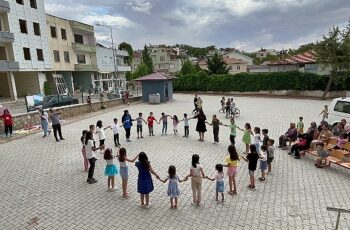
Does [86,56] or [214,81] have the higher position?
[86,56]

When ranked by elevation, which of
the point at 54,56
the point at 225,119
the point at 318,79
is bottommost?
the point at 225,119

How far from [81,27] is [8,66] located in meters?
14.6

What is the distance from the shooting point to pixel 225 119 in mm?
19453

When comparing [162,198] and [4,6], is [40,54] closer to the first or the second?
[4,6]

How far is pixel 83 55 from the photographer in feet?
130

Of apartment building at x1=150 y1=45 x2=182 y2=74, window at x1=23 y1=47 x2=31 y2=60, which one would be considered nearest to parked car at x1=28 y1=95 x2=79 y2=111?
window at x1=23 y1=47 x2=31 y2=60

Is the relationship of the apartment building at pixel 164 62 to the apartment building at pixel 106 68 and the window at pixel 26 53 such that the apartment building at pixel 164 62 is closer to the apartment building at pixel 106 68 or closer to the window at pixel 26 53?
the apartment building at pixel 106 68

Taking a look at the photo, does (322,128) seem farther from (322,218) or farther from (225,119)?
(225,119)

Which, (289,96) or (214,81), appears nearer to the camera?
(289,96)

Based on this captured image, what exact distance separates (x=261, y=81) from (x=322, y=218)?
30755 mm

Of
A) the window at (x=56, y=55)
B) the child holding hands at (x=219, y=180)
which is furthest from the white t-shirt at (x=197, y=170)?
the window at (x=56, y=55)

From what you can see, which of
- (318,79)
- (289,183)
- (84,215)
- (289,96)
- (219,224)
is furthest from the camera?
(289,96)

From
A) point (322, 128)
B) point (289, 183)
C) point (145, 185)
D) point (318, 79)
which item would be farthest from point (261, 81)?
point (145, 185)

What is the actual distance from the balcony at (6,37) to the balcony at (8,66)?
213 cm
